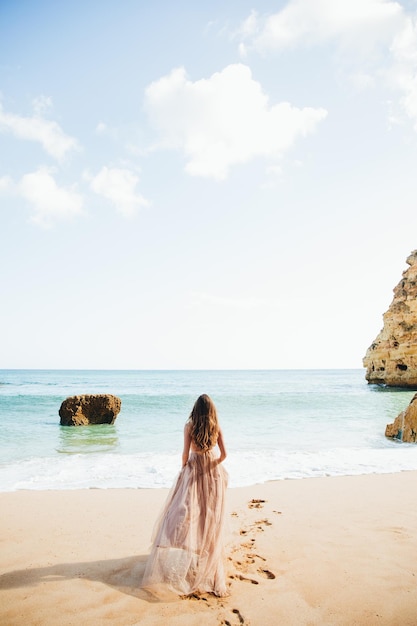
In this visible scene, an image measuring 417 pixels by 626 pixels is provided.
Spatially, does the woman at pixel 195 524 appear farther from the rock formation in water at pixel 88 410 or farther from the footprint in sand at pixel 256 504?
the rock formation in water at pixel 88 410

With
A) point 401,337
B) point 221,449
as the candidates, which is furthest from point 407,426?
point 401,337

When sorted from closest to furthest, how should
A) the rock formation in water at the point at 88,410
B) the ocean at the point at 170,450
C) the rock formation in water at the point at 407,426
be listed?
the ocean at the point at 170,450 → the rock formation in water at the point at 407,426 → the rock formation in water at the point at 88,410

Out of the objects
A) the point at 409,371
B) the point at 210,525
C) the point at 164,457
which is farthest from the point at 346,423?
the point at 409,371

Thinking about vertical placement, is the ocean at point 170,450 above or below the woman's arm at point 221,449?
below

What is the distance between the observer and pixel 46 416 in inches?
779

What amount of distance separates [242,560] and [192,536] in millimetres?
897

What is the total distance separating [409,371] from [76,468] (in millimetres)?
36027

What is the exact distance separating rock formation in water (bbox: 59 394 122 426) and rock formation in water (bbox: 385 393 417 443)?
36.8 ft

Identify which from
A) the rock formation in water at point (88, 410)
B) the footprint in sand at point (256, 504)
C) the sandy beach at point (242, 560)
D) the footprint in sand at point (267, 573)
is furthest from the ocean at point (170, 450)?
the footprint in sand at point (267, 573)

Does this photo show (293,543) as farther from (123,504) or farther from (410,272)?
(410,272)

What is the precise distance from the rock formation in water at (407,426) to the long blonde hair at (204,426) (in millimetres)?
10404

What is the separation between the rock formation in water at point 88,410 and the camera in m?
16.2

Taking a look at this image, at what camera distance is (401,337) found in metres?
36.9

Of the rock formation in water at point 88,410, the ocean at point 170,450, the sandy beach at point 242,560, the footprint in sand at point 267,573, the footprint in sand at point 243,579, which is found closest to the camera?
the sandy beach at point 242,560
